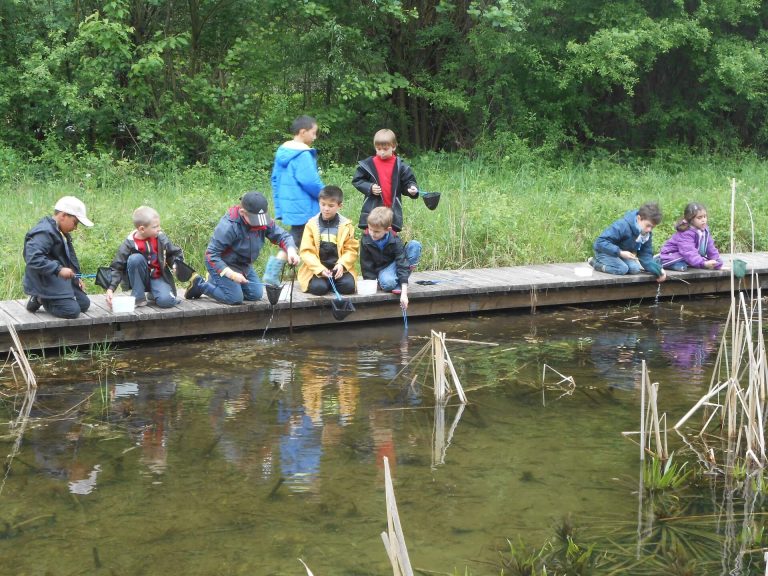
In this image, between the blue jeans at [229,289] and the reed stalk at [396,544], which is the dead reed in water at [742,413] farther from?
the blue jeans at [229,289]

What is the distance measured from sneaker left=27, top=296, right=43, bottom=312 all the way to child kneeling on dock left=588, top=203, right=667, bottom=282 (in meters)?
5.27

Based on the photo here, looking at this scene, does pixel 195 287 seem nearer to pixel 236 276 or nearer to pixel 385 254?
pixel 236 276

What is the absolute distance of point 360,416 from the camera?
6285 mm

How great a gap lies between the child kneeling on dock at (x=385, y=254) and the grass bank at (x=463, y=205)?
1.28 m

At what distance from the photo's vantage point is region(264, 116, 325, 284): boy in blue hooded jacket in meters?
8.84

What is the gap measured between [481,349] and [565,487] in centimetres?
303

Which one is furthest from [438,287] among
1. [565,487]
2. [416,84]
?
[416,84]

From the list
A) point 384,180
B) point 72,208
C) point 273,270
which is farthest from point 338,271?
point 72,208

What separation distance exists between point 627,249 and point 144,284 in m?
4.72

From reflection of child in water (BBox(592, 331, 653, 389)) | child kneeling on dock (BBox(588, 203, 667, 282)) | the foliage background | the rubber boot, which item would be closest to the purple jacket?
child kneeling on dock (BBox(588, 203, 667, 282))

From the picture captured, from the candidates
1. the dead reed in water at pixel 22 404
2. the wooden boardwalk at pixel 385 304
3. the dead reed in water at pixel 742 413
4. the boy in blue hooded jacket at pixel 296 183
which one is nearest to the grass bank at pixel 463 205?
the wooden boardwalk at pixel 385 304

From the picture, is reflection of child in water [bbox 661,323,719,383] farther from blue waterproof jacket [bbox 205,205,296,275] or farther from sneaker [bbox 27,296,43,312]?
sneaker [bbox 27,296,43,312]

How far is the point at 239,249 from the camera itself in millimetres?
8461

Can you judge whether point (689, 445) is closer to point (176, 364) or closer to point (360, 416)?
point (360, 416)
